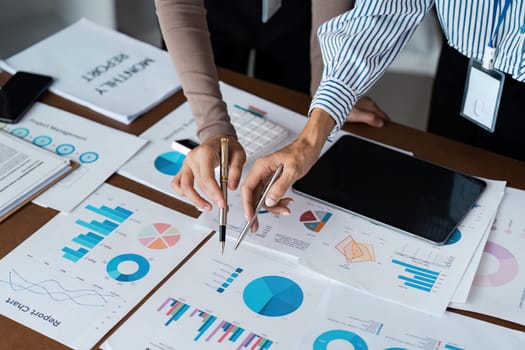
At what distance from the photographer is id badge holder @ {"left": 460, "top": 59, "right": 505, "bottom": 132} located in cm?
126

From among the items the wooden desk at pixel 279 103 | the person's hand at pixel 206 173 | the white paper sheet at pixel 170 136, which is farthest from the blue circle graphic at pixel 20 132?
the person's hand at pixel 206 173

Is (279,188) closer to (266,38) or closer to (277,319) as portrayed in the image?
(277,319)

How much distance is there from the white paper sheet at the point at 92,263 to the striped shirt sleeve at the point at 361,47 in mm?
330

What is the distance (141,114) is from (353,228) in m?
0.53

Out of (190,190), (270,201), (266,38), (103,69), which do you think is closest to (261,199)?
(270,201)

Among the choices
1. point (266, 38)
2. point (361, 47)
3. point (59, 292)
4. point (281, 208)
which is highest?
point (361, 47)

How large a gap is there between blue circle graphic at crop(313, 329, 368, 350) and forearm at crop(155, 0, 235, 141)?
18.1 inches

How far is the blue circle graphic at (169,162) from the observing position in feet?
4.23

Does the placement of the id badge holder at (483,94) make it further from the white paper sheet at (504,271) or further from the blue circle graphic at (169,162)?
the blue circle graphic at (169,162)

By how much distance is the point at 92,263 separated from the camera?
42.6 inches

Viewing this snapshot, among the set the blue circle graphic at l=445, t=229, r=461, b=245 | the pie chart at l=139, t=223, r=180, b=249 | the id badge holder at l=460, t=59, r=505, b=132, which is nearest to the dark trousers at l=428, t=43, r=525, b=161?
the id badge holder at l=460, t=59, r=505, b=132

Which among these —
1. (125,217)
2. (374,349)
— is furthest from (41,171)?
(374,349)

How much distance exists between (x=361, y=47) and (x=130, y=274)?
56cm

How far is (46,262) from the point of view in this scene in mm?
1079
